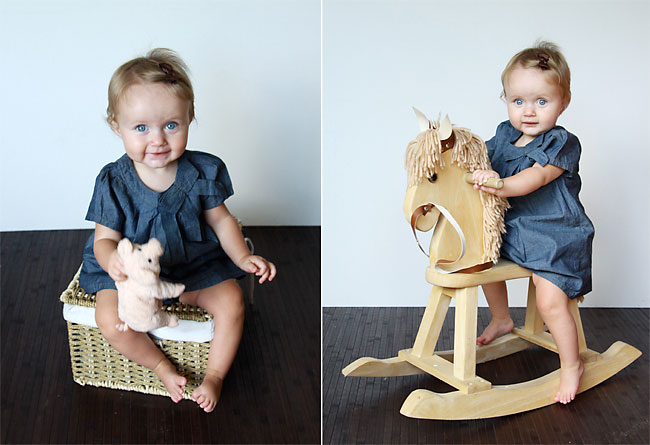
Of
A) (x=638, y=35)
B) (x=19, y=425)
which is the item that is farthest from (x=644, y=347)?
(x=19, y=425)

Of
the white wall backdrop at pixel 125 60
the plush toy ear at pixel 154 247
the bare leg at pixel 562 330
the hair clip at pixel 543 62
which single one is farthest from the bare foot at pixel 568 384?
the white wall backdrop at pixel 125 60

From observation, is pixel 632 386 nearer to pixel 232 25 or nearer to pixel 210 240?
pixel 210 240

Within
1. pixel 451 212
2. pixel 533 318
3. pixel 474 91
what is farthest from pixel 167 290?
pixel 474 91

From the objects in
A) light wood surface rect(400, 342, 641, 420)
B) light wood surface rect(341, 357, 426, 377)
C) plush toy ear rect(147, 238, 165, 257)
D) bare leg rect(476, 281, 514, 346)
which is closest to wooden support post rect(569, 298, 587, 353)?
light wood surface rect(400, 342, 641, 420)

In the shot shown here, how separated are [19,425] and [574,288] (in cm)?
114

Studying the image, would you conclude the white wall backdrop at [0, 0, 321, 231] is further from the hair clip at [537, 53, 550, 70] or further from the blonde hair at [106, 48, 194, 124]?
the hair clip at [537, 53, 550, 70]

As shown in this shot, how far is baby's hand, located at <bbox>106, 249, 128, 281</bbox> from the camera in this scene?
1.19 meters

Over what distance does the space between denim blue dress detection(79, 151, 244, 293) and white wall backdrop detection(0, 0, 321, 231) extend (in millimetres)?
814

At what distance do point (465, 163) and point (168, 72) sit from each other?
0.61m

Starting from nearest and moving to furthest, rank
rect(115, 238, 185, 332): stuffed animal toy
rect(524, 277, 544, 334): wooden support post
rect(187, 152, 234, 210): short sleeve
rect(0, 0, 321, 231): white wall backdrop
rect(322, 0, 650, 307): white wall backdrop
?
rect(115, 238, 185, 332): stuffed animal toy → rect(187, 152, 234, 210): short sleeve → rect(524, 277, 544, 334): wooden support post → rect(322, 0, 650, 307): white wall backdrop → rect(0, 0, 321, 231): white wall backdrop

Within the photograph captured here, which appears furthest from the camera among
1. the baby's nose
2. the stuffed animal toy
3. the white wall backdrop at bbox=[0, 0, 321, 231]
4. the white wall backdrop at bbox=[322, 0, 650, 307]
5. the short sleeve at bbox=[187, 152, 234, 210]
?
the white wall backdrop at bbox=[0, 0, 321, 231]

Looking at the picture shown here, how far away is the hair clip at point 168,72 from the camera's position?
4.14 feet

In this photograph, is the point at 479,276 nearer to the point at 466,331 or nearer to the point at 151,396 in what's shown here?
the point at 466,331

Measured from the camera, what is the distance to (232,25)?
2.11m
